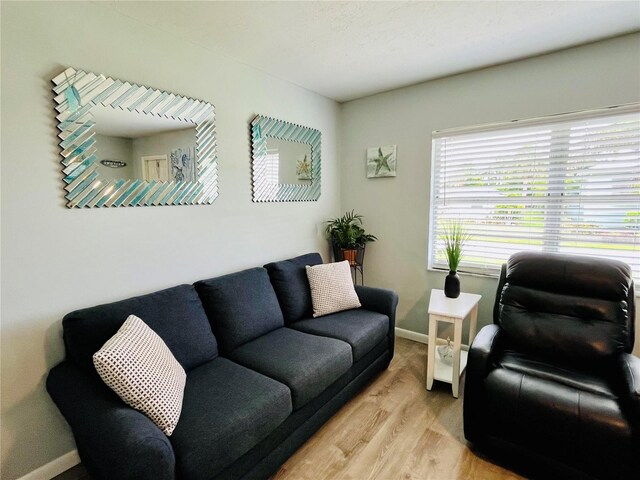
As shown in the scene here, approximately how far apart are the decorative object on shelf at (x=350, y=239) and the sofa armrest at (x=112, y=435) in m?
2.35

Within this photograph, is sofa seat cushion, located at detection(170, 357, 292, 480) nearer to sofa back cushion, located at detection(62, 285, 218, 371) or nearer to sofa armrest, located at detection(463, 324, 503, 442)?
sofa back cushion, located at detection(62, 285, 218, 371)

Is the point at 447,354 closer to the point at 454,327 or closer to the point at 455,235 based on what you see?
the point at 454,327

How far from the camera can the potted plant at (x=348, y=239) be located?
343 cm

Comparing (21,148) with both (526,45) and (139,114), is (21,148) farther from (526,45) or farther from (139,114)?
(526,45)

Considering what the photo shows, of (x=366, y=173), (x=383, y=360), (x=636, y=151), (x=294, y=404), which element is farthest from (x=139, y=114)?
(x=636, y=151)

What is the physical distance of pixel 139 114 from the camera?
2012mm

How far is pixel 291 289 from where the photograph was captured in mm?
2666

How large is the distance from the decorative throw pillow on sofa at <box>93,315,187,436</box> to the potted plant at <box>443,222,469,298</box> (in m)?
2.09

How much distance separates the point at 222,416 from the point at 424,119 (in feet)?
A: 9.48

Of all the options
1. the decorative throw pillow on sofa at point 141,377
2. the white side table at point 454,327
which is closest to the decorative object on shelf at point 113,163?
the decorative throw pillow on sofa at point 141,377

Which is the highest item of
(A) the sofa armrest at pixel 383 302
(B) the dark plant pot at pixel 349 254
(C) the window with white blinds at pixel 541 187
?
(C) the window with white blinds at pixel 541 187

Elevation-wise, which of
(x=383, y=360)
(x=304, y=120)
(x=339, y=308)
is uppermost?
(x=304, y=120)

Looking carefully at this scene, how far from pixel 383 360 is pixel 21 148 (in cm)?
263

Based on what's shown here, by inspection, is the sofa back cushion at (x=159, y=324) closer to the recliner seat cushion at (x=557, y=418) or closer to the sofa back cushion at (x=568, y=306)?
the recliner seat cushion at (x=557, y=418)
